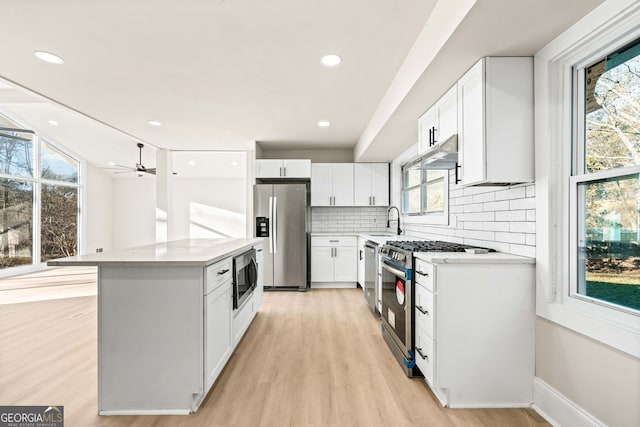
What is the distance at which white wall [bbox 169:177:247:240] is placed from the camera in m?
9.59

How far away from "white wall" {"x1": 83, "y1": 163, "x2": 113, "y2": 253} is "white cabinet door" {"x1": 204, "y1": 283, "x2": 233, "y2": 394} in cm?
804

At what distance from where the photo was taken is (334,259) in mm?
5168

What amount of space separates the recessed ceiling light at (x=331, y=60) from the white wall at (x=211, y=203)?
24.2 ft

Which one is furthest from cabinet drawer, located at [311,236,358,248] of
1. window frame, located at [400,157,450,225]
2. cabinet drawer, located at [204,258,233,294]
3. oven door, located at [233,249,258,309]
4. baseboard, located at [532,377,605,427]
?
baseboard, located at [532,377,605,427]

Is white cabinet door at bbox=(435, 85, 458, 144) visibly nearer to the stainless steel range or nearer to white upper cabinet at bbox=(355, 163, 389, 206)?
the stainless steel range

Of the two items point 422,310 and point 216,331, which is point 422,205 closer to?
point 422,310

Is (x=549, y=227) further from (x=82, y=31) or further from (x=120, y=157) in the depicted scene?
(x=120, y=157)

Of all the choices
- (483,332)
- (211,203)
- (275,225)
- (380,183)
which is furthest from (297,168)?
(211,203)

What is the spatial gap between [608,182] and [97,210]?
1053 centimetres

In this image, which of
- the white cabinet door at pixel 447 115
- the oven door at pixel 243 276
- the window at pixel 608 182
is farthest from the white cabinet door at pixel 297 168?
the window at pixel 608 182

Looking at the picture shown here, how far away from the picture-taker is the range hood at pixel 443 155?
7.39ft

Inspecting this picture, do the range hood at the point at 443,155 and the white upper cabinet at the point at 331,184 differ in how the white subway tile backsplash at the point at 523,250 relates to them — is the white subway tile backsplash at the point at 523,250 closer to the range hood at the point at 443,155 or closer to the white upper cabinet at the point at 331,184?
the range hood at the point at 443,155

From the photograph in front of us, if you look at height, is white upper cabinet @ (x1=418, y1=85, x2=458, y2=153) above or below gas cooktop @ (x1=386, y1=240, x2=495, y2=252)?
above

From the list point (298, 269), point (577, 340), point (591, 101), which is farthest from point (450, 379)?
point (298, 269)
